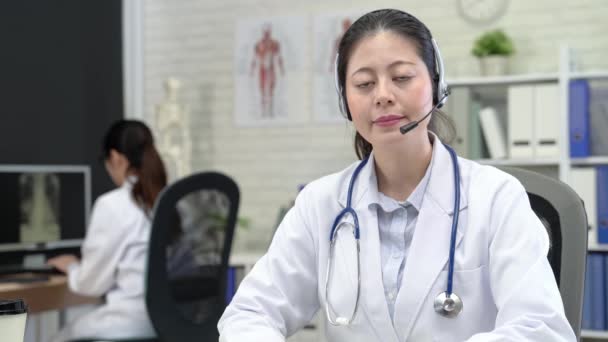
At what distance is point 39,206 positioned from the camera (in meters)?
3.40

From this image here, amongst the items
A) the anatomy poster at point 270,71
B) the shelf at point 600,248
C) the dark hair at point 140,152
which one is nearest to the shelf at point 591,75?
the shelf at point 600,248

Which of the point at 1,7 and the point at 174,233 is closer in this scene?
the point at 174,233

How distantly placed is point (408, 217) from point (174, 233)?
4.27ft

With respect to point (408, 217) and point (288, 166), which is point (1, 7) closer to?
point (288, 166)

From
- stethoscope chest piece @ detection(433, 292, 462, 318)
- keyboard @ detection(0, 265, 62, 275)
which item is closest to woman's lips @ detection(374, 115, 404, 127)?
stethoscope chest piece @ detection(433, 292, 462, 318)

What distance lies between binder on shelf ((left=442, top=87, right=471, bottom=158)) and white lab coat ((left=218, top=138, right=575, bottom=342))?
6.62ft

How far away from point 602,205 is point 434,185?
6.88 feet

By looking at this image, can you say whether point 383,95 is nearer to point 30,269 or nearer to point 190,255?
point 190,255

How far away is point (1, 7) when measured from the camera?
12.0 feet

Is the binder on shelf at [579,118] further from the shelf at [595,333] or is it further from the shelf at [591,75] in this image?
the shelf at [595,333]

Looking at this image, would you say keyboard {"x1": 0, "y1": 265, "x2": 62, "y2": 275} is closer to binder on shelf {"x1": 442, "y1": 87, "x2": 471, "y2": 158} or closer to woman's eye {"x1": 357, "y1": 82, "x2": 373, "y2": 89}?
binder on shelf {"x1": 442, "y1": 87, "x2": 471, "y2": 158}

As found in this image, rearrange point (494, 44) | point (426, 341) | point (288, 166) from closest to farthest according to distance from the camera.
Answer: point (426, 341), point (494, 44), point (288, 166)

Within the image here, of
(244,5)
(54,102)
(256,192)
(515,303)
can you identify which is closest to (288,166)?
(256,192)

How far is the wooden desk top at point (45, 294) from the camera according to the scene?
2760 millimetres
